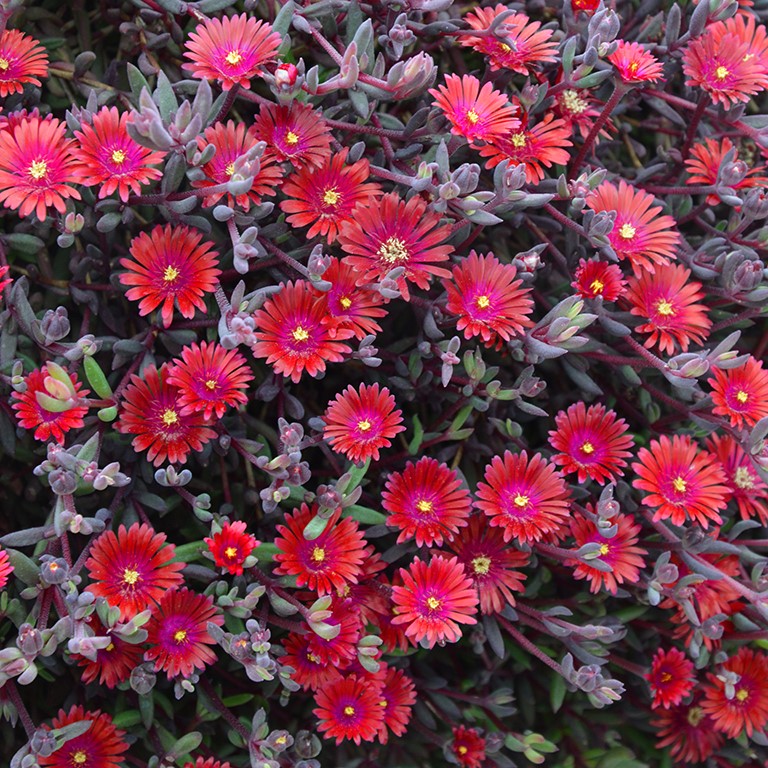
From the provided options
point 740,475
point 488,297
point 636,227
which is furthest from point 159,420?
point 740,475

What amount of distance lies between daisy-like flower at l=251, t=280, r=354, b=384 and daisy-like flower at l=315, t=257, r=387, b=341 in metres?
0.01

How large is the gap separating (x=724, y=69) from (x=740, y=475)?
0.54 meters

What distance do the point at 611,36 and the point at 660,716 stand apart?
957mm

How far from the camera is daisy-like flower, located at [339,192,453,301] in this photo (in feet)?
3.18

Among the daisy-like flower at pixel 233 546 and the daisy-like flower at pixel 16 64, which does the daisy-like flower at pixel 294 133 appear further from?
the daisy-like flower at pixel 233 546

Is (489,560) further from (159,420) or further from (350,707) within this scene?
(159,420)

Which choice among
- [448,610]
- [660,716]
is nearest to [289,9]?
[448,610]

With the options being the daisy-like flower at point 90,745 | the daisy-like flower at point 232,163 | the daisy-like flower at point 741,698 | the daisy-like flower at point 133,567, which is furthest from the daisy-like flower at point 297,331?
the daisy-like flower at point 741,698

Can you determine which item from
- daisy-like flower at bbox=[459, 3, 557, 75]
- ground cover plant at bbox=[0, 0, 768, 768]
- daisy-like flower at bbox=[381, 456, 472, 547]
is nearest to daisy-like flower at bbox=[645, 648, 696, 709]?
ground cover plant at bbox=[0, 0, 768, 768]

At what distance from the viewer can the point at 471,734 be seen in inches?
45.2

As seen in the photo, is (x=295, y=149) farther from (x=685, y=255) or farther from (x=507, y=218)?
(x=685, y=255)

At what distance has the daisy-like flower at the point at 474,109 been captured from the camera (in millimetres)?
989

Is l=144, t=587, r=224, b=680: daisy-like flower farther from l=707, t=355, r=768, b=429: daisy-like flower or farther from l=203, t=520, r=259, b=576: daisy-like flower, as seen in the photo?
l=707, t=355, r=768, b=429: daisy-like flower

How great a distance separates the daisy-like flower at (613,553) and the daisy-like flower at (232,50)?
67 cm
